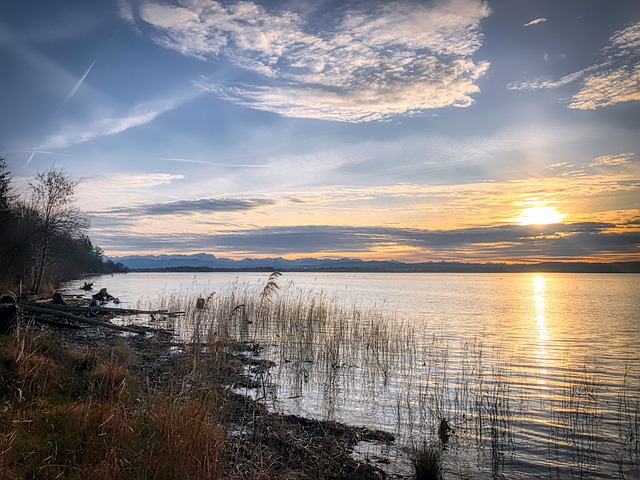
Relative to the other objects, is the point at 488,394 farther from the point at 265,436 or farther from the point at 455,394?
the point at 265,436

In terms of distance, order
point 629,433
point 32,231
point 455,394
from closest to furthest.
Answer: point 629,433 → point 455,394 → point 32,231

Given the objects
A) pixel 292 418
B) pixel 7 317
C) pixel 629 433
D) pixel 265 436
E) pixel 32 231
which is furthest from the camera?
pixel 32 231

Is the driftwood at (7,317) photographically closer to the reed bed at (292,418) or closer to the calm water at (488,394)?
the reed bed at (292,418)

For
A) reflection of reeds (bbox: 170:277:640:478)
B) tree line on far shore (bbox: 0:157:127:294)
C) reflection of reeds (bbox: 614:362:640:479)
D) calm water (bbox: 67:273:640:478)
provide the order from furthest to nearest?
tree line on far shore (bbox: 0:157:127:294) → reflection of reeds (bbox: 170:277:640:478) → calm water (bbox: 67:273:640:478) → reflection of reeds (bbox: 614:362:640:479)

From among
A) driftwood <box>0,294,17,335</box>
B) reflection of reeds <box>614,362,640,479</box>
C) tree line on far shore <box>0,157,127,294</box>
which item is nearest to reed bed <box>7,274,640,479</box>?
reflection of reeds <box>614,362,640,479</box>

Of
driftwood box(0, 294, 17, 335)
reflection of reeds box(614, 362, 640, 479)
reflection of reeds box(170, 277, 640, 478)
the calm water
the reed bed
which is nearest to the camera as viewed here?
the reed bed

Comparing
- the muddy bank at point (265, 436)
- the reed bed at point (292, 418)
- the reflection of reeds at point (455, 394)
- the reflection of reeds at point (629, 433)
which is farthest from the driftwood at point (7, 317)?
the reflection of reeds at point (629, 433)

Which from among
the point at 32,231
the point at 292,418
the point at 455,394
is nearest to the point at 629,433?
the point at 455,394

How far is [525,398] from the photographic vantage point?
46.1 ft

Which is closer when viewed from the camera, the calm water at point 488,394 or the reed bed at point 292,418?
the reed bed at point 292,418

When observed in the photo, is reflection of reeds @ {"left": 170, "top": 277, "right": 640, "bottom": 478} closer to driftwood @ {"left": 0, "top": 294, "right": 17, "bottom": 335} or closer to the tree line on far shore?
driftwood @ {"left": 0, "top": 294, "right": 17, "bottom": 335}

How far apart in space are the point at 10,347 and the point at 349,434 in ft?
25.0

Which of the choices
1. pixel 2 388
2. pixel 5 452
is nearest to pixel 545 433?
pixel 5 452

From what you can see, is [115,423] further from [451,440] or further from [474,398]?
[474,398]
